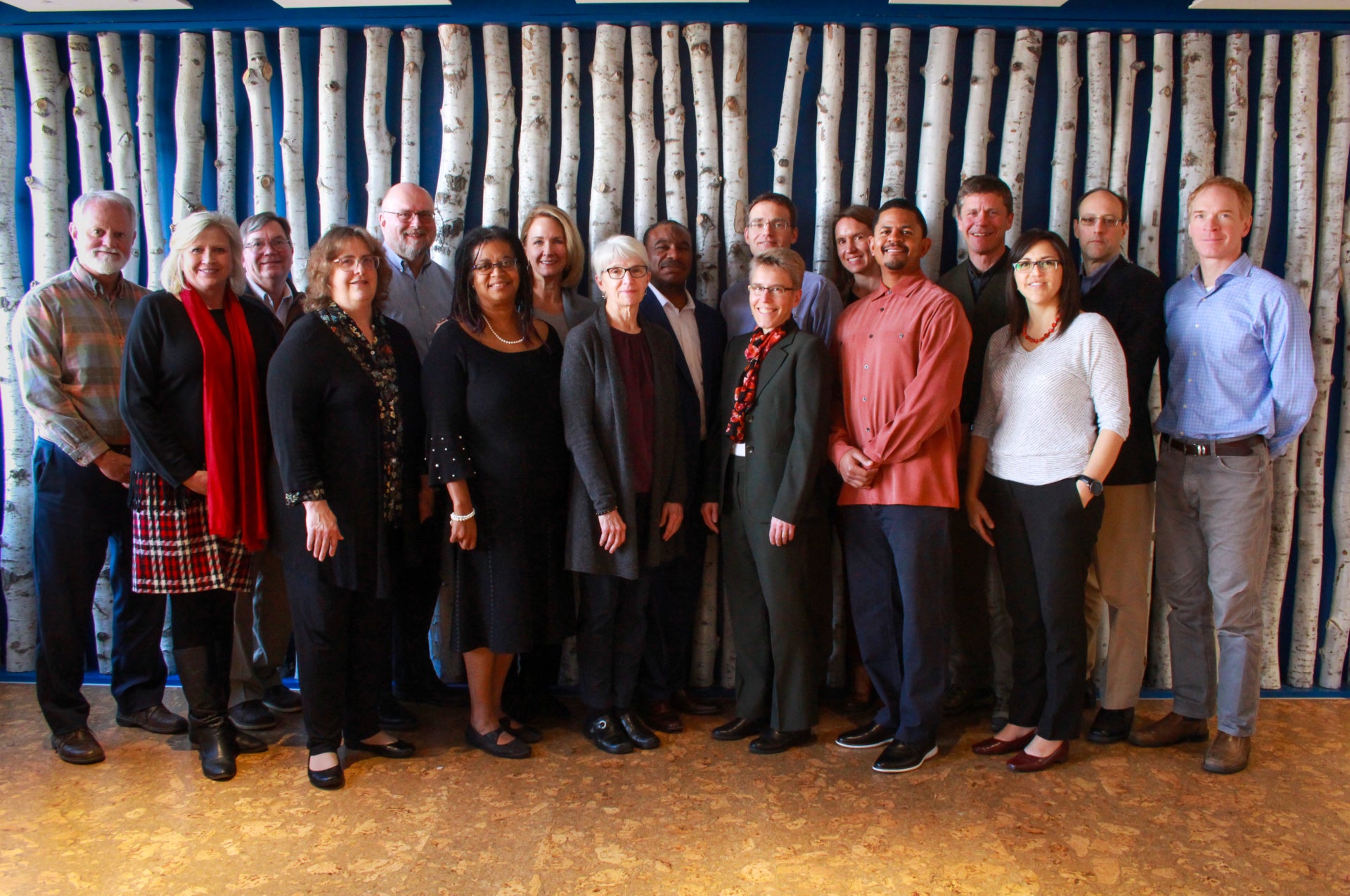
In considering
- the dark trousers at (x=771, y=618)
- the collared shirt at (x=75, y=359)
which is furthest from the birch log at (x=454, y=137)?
the dark trousers at (x=771, y=618)

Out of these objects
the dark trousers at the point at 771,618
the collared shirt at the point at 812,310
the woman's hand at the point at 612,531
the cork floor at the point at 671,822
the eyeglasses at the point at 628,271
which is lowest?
the cork floor at the point at 671,822

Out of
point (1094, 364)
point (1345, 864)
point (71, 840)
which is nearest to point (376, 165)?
point (71, 840)

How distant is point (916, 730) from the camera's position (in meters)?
3.22

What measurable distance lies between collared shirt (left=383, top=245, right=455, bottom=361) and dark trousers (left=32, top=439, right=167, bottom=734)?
4.18 feet

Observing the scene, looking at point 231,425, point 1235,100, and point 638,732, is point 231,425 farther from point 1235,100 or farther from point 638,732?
point 1235,100

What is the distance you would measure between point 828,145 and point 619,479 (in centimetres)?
194

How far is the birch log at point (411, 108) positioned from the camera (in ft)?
13.3

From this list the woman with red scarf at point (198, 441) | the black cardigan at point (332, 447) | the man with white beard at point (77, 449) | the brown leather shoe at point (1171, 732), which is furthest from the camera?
the brown leather shoe at point (1171, 732)

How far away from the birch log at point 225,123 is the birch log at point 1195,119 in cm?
441

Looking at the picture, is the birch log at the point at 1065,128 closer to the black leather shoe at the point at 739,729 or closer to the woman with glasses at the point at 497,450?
the woman with glasses at the point at 497,450

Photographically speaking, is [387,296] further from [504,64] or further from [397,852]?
[397,852]

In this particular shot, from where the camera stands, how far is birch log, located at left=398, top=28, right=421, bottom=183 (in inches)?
159

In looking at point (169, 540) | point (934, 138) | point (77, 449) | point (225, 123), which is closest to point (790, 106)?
point (934, 138)

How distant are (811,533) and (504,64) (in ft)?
8.48
